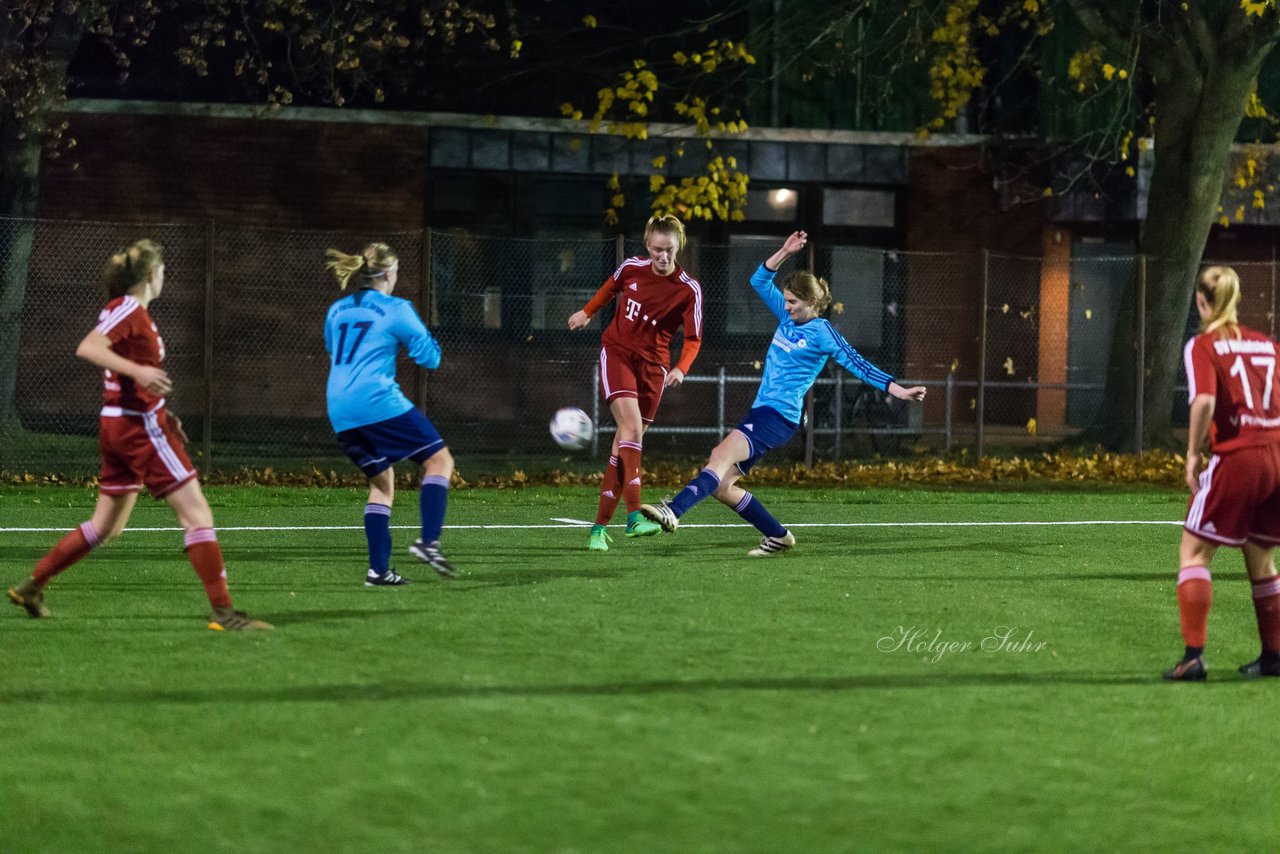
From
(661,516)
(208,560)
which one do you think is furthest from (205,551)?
(661,516)

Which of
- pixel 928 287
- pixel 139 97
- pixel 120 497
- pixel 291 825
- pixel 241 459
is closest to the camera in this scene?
pixel 291 825

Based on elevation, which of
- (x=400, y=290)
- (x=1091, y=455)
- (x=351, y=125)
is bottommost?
(x=1091, y=455)

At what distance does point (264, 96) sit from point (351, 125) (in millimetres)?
1239

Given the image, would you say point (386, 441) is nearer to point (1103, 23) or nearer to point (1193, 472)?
point (1193, 472)

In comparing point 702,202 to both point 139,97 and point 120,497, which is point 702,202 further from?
point 120,497

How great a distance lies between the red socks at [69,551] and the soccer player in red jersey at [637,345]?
14.0 ft

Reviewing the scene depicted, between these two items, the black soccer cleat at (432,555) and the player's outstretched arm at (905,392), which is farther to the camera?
the player's outstretched arm at (905,392)

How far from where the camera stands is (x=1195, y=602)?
769 centimetres

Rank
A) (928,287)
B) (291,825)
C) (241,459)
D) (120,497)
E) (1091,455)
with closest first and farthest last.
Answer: (291,825) < (120,497) < (241,459) < (1091,455) < (928,287)

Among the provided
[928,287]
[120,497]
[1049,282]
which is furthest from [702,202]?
[120,497]

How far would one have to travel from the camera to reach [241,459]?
21078mm

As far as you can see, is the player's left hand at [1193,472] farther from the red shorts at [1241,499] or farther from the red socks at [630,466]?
the red socks at [630,466]

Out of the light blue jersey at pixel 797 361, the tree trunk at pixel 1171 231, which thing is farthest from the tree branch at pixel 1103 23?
the light blue jersey at pixel 797 361

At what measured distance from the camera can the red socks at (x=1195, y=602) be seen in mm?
7691
